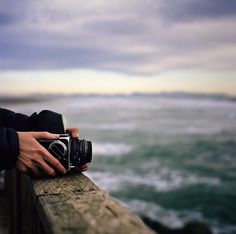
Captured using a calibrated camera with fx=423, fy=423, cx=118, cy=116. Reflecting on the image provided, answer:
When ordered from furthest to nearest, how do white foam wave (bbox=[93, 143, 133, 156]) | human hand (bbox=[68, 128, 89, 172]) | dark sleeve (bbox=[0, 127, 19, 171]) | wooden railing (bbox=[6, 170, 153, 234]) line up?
white foam wave (bbox=[93, 143, 133, 156]) < human hand (bbox=[68, 128, 89, 172]) < dark sleeve (bbox=[0, 127, 19, 171]) < wooden railing (bbox=[6, 170, 153, 234])

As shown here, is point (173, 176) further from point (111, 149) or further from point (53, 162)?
point (53, 162)

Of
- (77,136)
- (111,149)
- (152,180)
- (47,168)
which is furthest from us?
(111,149)

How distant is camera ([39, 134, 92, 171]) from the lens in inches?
63.4

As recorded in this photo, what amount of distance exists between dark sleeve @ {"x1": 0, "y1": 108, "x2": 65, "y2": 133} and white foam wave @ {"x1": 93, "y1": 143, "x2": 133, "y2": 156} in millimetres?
20365

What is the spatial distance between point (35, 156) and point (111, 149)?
22941mm

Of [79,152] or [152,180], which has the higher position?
[79,152]

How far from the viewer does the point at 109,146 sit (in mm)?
25609

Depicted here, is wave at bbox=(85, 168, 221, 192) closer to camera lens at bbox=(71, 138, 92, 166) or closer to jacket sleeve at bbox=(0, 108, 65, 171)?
jacket sleeve at bbox=(0, 108, 65, 171)

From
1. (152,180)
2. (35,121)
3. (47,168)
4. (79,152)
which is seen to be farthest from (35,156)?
(152,180)

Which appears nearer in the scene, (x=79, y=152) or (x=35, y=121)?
(x=79, y=152)

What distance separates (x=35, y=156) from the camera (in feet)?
5.18

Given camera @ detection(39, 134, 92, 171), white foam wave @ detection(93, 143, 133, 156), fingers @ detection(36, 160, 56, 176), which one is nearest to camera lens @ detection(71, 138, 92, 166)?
camera @ detection(39, 134, 92, 171)

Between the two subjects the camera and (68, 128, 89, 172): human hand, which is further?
(68, 128, 89, 172): human hand

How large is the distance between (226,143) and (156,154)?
582cm
